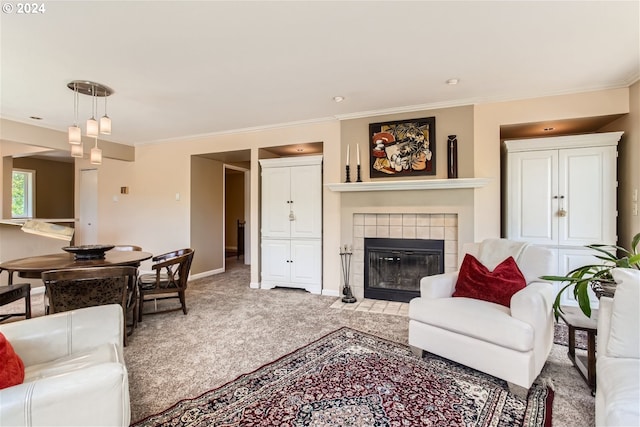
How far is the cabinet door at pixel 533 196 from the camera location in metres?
3.42

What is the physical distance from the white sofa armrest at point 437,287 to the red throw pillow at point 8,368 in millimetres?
2387

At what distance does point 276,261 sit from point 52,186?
7.09 m

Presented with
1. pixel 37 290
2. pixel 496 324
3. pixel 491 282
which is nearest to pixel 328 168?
pixel 491 282

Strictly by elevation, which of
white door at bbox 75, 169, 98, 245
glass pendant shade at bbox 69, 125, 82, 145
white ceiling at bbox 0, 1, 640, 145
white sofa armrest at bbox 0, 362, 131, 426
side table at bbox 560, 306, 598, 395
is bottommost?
side table at bbox 560, 306, 598, 395

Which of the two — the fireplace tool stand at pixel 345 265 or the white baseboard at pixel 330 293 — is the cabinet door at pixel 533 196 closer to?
the fireplace tool stand at pixel 345 265

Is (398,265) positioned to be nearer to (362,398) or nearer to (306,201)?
(306,201)

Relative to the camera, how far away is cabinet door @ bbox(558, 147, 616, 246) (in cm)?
322

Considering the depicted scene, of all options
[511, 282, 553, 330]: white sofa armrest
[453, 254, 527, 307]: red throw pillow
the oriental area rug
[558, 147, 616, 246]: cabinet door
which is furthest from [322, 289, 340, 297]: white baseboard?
[558, 147, 616, 246]: cabinet door

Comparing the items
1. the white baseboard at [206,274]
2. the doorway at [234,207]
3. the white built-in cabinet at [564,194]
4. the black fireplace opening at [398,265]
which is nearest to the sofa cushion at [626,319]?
the white built-in cabinet at [564,194]

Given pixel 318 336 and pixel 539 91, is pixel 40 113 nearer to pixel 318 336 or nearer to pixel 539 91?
pixel 318 336

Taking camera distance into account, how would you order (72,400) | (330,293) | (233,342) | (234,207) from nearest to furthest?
(72,400), (233,342), (330,293), (234,207)

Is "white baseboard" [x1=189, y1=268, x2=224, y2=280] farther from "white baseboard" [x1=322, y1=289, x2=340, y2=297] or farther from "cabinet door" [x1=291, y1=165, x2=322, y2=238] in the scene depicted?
"white baseboard" [x1=322, y1=289, x2=340, y2=297]

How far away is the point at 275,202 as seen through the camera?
15.4ft

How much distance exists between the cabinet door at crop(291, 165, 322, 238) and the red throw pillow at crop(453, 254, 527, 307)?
89.5 inches
